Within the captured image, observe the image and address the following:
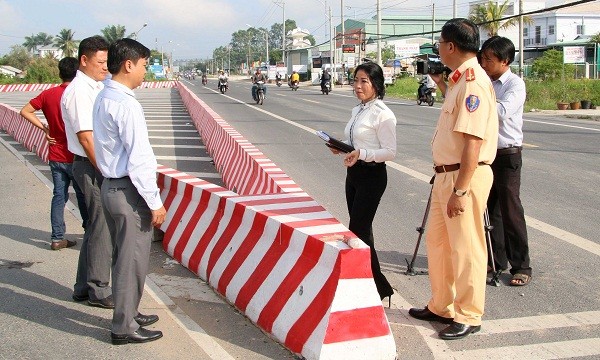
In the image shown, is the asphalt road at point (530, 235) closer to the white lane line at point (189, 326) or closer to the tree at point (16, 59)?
the white lane line at point (189, 326)

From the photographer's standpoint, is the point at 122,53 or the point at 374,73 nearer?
the point at 122,53

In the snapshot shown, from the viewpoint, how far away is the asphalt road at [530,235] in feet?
14.7

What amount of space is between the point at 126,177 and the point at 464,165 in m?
2.17

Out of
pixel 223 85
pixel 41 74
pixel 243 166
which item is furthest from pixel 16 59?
pixel 243 166

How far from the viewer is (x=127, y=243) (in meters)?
4.40

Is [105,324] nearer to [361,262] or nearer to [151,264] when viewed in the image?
[151,264]

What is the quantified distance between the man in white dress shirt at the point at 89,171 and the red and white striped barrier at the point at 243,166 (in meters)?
1.83

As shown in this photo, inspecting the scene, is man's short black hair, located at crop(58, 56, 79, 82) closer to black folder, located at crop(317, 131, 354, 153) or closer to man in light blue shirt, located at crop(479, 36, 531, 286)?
black folder, located at crop(317, 131, 354, 153)

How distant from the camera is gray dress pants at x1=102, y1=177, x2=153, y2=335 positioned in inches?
172

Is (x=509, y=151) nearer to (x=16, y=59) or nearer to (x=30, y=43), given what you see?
(x=16, y=59)

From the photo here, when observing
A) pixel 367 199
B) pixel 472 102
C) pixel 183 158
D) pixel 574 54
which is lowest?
pixel 183 158

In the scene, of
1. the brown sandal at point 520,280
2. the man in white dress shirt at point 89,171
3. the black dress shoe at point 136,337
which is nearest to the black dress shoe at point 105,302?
the man in white dress shirt at point 89,171

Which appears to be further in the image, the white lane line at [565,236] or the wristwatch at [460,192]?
the white lane line at [565,236]

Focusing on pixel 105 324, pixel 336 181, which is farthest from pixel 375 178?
pixel 336 181
